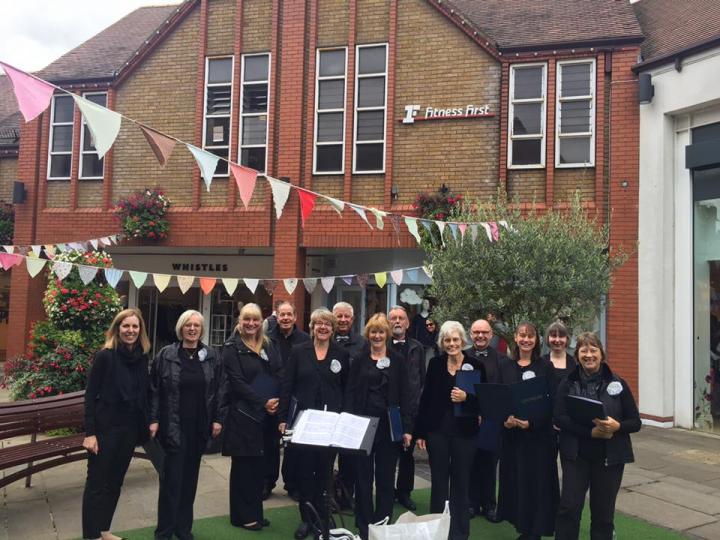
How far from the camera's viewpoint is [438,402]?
15.2ft

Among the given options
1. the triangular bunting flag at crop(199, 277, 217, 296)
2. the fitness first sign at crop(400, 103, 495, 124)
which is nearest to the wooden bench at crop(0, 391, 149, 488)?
the triangular bunting flag at crop(199, 277, 217, 296)

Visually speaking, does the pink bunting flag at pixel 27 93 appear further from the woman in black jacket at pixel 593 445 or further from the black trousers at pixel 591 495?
the black trousers at pixel 591 495

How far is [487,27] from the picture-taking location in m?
12.1

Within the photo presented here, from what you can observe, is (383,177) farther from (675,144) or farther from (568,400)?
(568,400)

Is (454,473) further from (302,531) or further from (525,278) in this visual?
(525,278)

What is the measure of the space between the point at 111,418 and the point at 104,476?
0.42m

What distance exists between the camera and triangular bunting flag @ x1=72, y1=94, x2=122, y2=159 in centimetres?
461

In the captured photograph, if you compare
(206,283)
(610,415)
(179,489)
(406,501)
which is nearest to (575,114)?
(206,283)

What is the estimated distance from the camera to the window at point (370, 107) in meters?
11.9

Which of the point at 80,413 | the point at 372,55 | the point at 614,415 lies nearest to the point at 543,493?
the point at 614,415

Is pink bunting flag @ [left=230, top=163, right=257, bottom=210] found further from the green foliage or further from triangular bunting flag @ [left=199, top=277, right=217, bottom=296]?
the green foliage

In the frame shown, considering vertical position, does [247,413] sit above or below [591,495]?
above

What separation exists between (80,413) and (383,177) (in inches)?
288

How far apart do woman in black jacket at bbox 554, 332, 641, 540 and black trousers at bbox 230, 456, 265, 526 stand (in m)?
2.30
